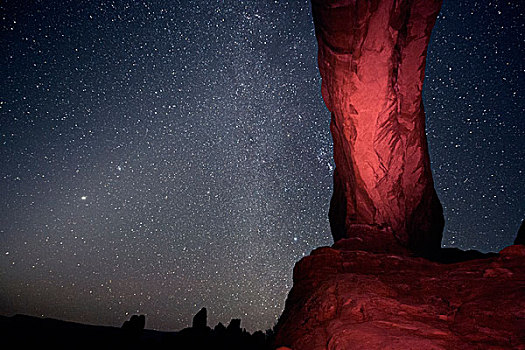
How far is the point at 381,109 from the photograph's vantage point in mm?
9914

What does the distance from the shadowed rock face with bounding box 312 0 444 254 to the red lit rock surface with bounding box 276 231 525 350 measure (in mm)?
4507

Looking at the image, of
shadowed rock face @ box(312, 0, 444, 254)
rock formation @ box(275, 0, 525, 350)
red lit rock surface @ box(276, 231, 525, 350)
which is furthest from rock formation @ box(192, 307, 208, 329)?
shadowed rock face @ box(312, 0, 444, 254)

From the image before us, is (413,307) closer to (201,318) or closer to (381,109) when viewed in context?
(381,109)

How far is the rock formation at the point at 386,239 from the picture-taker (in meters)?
3.89

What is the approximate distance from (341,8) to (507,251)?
26.7ft

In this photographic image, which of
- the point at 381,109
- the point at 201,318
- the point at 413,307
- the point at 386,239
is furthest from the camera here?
the point at 201,318

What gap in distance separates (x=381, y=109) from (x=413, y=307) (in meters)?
7.48

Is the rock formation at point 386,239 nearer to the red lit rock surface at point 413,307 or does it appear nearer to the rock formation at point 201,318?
the red lit rock surface at point 413,307

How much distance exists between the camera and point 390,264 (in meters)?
6.74

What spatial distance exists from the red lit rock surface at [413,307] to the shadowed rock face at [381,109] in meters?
4.51

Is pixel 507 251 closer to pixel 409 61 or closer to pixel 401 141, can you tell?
pixel 401 141

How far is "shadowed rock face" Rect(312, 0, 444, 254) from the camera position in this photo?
891 cm

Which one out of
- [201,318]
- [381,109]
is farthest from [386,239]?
[201,318]

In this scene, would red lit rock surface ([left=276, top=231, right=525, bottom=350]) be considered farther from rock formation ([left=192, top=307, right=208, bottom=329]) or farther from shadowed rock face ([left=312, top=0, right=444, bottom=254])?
rock formation ([left=192, top=307, right=208, bottom=329])
